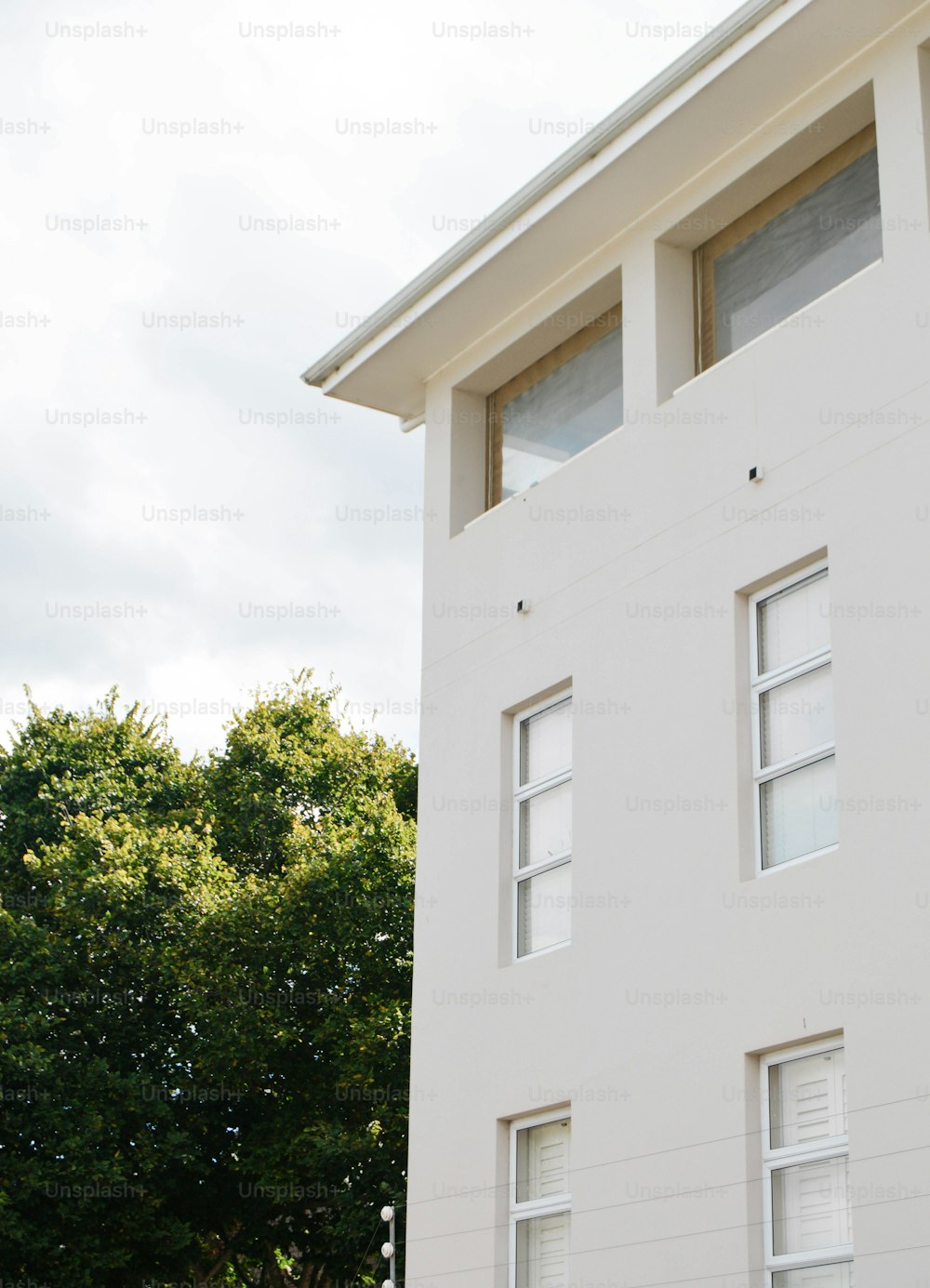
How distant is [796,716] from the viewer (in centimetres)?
982

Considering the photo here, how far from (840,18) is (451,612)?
5.32 metres

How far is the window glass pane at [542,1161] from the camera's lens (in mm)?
10562

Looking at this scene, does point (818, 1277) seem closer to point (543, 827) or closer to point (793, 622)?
point (793, 622)

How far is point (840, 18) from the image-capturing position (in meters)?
10.1

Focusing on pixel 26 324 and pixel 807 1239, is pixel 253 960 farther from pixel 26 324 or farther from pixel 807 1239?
pixel 807 1239

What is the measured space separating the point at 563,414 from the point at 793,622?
3495 mm

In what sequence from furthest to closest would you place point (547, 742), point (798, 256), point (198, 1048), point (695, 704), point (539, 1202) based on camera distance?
point (198, 1048) → point (547, 742) → point (798, 256) → point (539, 1202) → point (695, 704)

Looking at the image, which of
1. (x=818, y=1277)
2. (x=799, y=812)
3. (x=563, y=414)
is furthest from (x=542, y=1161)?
(x=563, y=414)

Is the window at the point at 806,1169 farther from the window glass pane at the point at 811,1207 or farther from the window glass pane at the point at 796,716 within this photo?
the window glass pane at the point at 796,716

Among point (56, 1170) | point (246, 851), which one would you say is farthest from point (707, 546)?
point (246, 851)

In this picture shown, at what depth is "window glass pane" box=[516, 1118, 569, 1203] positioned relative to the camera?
10.6m

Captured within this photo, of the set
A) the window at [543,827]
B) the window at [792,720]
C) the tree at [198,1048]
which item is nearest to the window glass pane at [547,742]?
the window at [543,827]

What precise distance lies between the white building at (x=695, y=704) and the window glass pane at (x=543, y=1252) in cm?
3

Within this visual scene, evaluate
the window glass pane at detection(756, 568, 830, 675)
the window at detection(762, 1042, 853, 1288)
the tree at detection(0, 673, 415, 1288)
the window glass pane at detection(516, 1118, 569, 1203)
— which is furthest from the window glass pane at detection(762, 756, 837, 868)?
the tree at detection(0, 673, 415, 1288)
